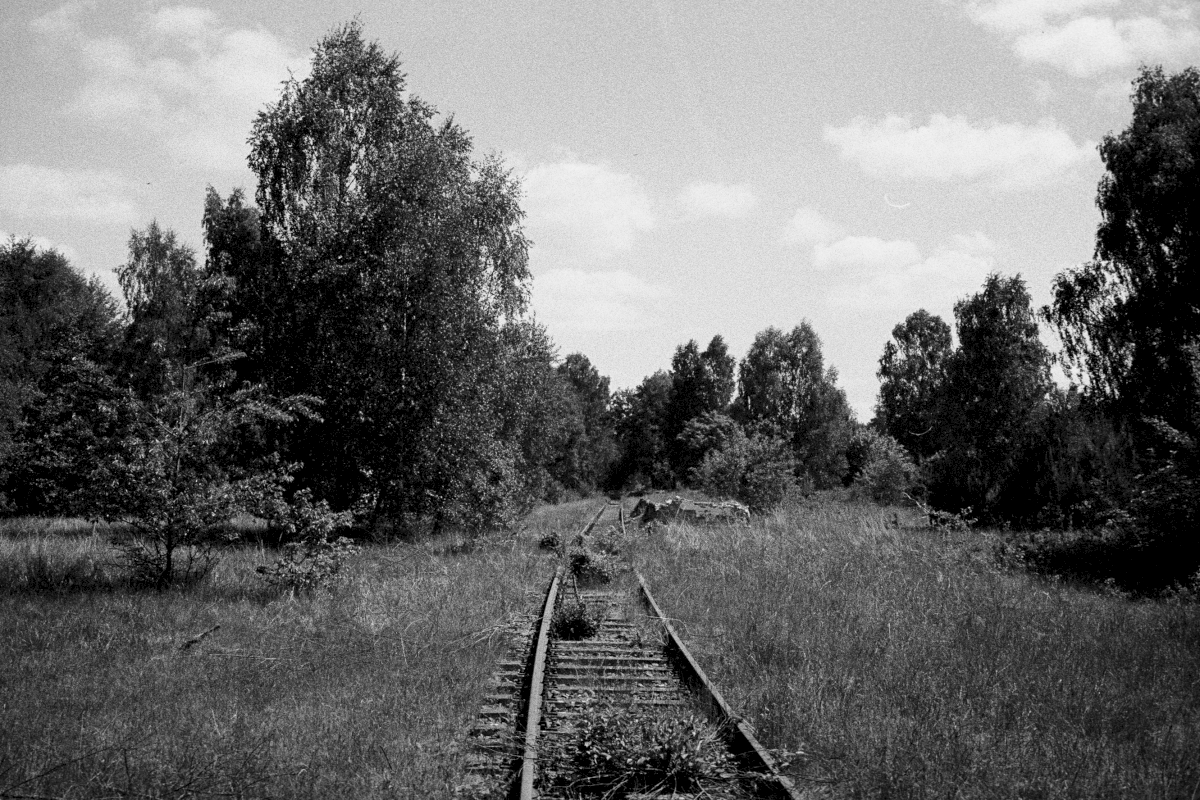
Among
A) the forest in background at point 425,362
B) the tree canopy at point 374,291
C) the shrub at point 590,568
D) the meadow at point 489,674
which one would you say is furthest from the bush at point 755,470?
the meadow at point 489,674

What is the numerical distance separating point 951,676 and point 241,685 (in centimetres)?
578

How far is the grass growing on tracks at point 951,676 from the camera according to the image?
4.52 metres

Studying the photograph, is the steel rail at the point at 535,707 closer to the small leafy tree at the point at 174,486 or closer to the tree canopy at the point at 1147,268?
the small leafy tree at the point at 174,486

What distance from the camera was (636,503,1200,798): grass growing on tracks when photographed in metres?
4.52

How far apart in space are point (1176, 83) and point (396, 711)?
28.2 meters

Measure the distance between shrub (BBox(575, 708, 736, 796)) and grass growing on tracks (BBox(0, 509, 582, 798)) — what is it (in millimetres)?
824

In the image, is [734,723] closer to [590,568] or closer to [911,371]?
[590,568]

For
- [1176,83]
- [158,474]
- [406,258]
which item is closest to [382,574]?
[158,474]

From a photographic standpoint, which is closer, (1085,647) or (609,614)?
(1085,647)

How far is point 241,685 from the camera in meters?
6.26

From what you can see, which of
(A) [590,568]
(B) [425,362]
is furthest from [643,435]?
(A) [590,568]

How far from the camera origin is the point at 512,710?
5.91 m

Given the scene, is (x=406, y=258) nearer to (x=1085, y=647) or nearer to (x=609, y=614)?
(x=609, y=614)

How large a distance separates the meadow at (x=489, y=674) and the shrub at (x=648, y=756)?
487 mm
